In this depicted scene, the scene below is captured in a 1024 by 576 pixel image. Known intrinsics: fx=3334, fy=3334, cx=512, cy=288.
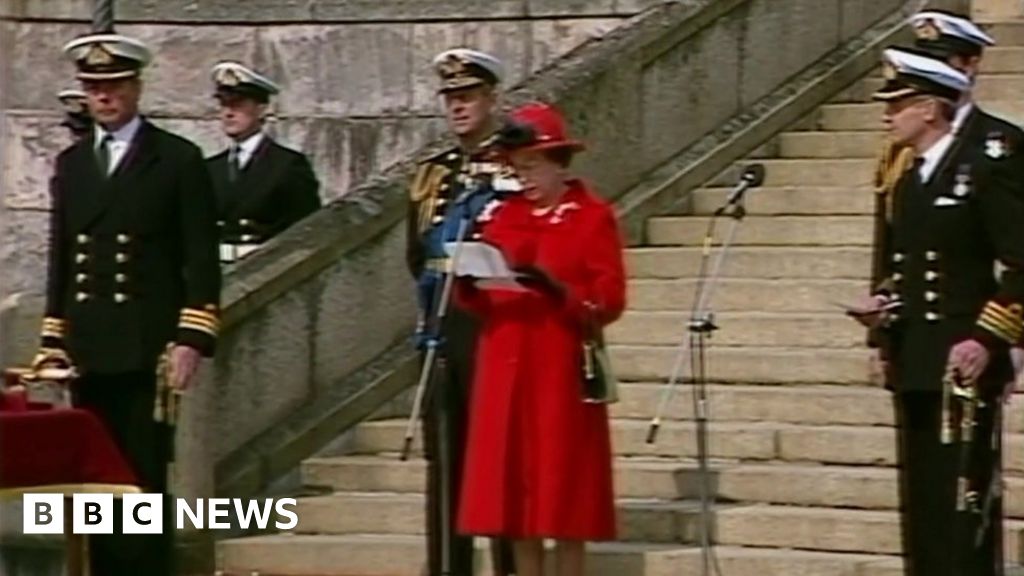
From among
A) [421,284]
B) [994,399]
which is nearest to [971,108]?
[994,399]

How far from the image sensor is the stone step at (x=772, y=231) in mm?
15289

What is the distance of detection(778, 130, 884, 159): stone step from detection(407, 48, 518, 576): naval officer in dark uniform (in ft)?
12.8

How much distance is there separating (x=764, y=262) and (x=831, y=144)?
4.04ft

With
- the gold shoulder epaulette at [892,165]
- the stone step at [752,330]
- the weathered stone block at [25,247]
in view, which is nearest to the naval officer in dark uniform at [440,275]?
the gold shoulder epaulette at [892,165]

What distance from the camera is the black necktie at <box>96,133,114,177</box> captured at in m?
12.1

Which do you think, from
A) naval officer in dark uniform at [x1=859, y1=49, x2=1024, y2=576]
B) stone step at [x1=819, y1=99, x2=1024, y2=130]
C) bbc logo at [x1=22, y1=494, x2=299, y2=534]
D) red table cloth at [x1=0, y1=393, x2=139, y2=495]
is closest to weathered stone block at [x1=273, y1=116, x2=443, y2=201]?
stone step at [x1=819, y1=99, x2=1024, y2=130]

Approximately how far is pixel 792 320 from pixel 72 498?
4.61 metres

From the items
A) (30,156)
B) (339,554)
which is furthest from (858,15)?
(30,156)

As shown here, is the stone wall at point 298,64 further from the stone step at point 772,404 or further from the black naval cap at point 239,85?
the stone step at point 772,404

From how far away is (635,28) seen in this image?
16344 millimetres

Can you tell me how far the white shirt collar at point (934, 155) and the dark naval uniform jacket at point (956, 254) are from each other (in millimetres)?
17

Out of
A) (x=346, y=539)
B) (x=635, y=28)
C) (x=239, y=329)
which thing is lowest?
(x=346, y=539)

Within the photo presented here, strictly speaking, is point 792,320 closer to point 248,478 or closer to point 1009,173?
point 248,478

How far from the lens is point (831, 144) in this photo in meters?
16.3
